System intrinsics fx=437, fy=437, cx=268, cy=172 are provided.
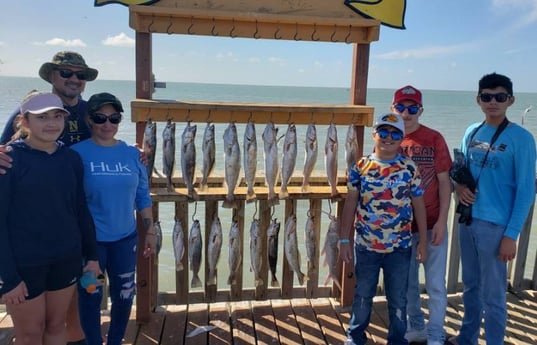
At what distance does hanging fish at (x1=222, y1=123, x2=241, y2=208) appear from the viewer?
3.43 meters

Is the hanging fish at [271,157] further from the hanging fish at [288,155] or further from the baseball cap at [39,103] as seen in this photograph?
the baseball cap at [39,103]

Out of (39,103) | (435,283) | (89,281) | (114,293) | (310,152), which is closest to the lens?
(39,103)

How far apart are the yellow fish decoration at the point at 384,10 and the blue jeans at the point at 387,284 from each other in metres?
1.91

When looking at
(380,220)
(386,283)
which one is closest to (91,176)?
(380,220)

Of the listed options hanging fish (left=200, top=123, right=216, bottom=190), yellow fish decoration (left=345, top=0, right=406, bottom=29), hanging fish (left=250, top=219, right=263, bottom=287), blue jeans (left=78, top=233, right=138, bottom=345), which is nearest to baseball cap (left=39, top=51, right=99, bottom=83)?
hanging fish (left=200, top=123, right=216, bottom=190)

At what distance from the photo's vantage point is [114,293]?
298 centimetres

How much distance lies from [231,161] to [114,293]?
1.28 meters

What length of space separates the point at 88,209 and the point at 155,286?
1491 millimetres

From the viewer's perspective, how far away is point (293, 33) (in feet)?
12.0

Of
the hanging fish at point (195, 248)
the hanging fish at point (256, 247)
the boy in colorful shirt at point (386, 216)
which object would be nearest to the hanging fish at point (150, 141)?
the hanging fish at point (195, 248)

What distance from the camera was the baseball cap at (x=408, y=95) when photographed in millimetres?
3088

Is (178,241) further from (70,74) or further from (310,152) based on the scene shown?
(70,74)

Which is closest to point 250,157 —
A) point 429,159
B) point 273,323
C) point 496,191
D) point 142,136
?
point 142,136

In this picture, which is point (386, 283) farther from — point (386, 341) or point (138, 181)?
point (138, 181)
